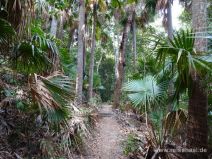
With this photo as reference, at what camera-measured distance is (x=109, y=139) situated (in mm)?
10000

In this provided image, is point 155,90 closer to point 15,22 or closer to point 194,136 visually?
point 194,136

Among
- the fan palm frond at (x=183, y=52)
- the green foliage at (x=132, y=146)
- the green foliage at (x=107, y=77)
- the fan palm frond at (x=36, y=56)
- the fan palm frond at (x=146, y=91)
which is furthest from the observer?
the green foliage at (x=107, y=77)

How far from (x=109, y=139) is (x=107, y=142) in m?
0.45

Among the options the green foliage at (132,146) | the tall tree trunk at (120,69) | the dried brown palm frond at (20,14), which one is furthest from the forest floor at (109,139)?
the dried brown palm frond at (20,14)

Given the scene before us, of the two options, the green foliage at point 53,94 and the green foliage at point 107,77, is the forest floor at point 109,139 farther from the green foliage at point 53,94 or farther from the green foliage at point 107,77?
the green foliage at point 107,77

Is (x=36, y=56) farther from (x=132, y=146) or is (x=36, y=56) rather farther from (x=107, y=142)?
(x=107, y=142)

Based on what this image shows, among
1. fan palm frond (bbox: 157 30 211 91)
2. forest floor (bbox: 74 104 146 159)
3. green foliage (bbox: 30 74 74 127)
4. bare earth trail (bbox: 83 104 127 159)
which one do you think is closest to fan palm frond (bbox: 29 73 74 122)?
green foliage (bbox: 30 74 74 127)

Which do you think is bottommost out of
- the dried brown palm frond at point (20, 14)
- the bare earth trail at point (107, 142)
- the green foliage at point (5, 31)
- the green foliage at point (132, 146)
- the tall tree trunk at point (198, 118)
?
the bare earth trail at point (107, 142)

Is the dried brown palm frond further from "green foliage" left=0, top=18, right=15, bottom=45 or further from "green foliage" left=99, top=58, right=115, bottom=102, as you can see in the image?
"green foliage" left=99, top=58, right=115, bottom=102

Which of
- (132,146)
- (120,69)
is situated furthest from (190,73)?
(120,69)

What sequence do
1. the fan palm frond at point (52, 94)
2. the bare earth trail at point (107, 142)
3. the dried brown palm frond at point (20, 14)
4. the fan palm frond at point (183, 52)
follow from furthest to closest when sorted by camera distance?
1. the bare earth trail at point (107, 142)
2. the fan palm frond at point (52, 94)
3. the dried brown palm frond at point (20, 14)
4. the fan palm frond at point (183, 52)

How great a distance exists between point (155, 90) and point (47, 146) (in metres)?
2.68

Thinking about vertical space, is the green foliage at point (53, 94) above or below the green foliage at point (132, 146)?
above

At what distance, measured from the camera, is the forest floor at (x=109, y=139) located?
8105 millimetres
